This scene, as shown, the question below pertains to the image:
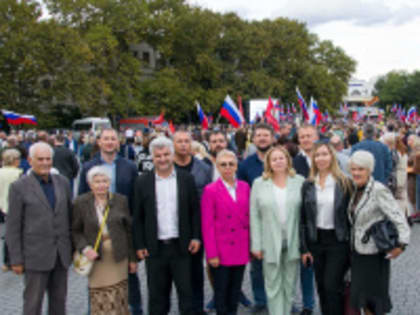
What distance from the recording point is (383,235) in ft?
12.6

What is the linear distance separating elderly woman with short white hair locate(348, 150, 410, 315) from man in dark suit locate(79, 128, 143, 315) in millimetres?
2151

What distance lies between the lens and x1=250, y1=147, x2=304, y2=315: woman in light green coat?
4266 mm

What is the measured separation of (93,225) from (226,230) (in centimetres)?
121

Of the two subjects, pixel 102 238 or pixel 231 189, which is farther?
pixel 231 189

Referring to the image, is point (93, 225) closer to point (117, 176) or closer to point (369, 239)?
point (117, 176)

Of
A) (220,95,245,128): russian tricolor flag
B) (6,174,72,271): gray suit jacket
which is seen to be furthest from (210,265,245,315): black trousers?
(220,95,245,128): russian tricolor flag

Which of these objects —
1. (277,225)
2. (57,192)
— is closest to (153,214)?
(57,192)

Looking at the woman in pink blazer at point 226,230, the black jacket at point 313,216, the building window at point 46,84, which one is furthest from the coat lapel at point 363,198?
the building window at point 46,84

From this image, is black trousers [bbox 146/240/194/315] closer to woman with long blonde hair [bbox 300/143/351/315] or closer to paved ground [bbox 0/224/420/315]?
paved ground [bbox 0/224/420/315]

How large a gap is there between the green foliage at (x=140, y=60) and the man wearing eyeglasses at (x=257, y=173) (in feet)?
86.7

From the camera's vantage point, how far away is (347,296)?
13.8 feet

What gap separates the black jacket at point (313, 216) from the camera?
4.07 meters

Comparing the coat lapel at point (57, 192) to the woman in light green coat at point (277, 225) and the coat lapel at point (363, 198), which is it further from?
the coat lapel at point (363, 198)

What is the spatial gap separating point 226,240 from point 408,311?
2155 mm
